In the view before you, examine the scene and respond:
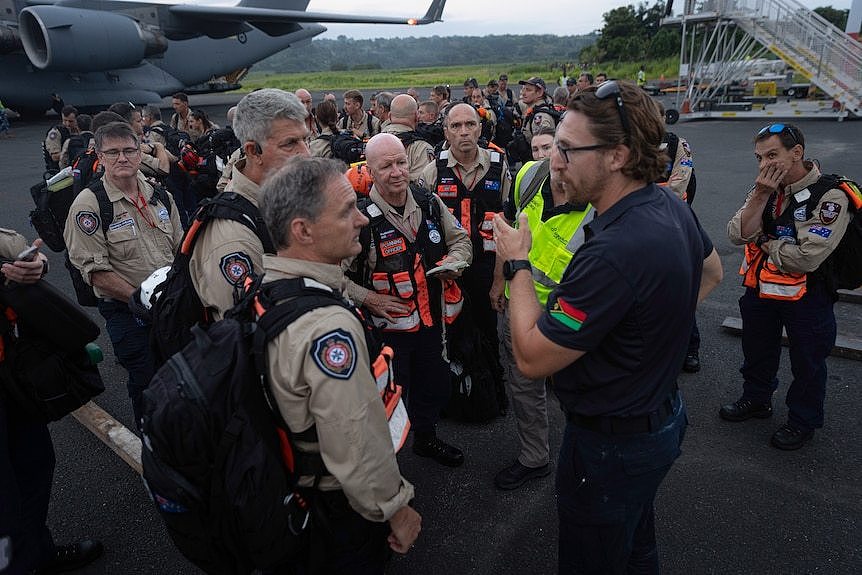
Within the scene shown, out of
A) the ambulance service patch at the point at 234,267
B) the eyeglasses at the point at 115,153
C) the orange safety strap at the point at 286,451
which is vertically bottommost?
the orange safety strap at the point at 286,451

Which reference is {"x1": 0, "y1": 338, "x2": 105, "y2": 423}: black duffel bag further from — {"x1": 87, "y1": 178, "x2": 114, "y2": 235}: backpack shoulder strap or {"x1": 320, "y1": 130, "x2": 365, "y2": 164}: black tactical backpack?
{"x1": 320, "y1": 130, "x2": 365, "y2": 164}: black tactical backpack

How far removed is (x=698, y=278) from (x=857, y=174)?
11160 millimetres

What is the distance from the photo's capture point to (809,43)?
17.5 m

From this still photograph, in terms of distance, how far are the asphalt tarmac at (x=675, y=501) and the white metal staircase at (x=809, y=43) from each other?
17.1m

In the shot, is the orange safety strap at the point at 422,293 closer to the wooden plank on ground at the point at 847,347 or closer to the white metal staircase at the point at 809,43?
the wooden plank on ground at the point at 847,347

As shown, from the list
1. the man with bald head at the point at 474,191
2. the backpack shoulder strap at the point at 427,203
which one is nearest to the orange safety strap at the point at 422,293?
the backpack shoulder strap at the point at 427,203

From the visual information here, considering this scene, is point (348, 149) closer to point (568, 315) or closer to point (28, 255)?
point (28, 255)

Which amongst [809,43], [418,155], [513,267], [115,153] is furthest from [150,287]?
[809,43]

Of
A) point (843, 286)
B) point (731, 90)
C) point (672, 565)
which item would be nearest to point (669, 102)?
point (731, 90)

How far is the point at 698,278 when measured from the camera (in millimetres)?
1816

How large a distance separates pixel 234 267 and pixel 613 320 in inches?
57.5

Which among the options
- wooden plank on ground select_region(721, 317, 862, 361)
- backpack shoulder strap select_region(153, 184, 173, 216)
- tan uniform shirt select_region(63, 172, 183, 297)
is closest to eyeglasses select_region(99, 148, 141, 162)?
tan uniform shirt select_region(63, 172, 183, 297)

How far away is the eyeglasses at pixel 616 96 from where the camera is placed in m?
1.67

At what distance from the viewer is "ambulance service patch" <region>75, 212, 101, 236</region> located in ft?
10.7
